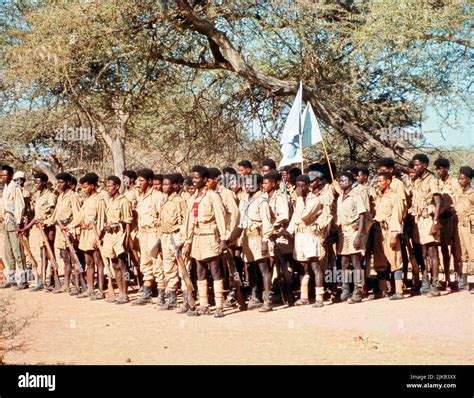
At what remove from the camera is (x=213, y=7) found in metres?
15.4

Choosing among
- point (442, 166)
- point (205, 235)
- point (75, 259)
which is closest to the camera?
point (205, 235)

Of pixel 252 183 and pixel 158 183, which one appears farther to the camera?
pixel 158 183

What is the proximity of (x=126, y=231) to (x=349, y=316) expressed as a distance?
3.74 metres

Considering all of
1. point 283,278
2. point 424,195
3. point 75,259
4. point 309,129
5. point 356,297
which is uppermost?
point 309,129

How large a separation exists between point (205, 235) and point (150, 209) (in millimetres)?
1473

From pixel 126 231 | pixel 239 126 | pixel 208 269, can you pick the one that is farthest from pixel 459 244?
pixel 239 126

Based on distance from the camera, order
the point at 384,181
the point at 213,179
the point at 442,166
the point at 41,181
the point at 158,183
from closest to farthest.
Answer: the point at 213,179, the point at 384,181, the point at 442,166, the point at 158,183, the point at 41,181

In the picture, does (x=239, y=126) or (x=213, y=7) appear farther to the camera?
(x=239, y=126)

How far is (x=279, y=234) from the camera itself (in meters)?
11.6

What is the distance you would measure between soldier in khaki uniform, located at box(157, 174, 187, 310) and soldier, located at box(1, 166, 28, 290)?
11.6ft

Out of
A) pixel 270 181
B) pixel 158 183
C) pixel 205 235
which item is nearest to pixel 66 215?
pixel 158 183

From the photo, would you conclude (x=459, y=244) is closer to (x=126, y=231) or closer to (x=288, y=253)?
(x=288, y=253)

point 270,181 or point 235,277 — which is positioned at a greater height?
point 270,181

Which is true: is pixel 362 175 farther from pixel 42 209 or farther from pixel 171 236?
pixel 42 209
